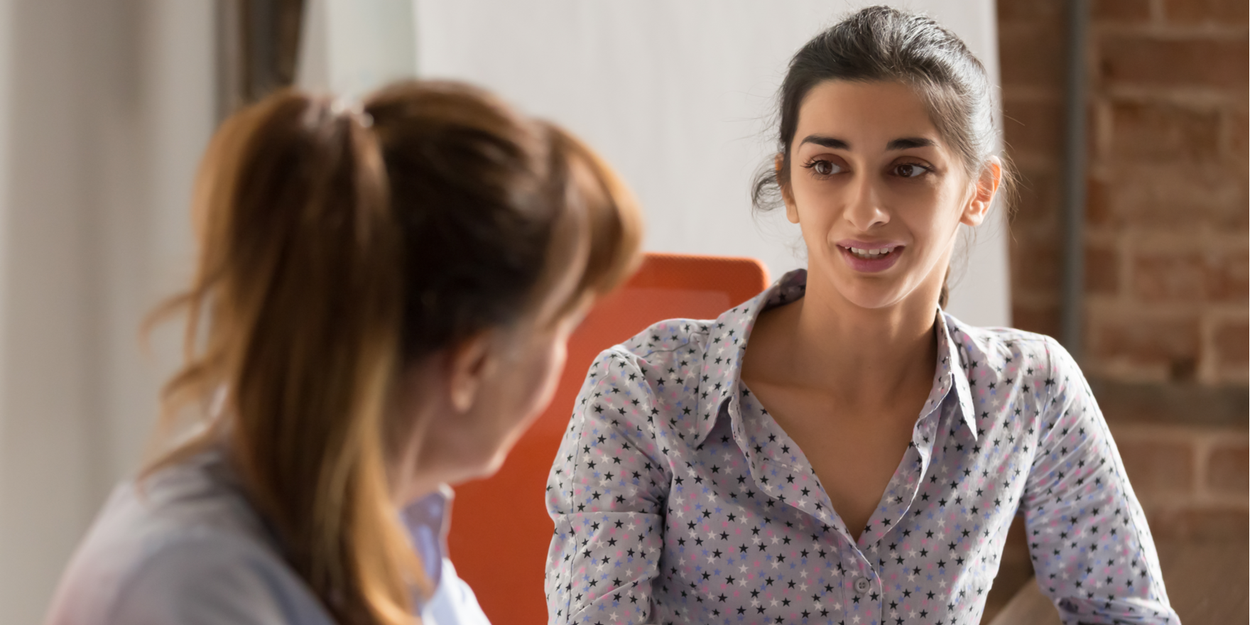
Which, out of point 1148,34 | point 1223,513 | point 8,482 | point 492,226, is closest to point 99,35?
point 8,482

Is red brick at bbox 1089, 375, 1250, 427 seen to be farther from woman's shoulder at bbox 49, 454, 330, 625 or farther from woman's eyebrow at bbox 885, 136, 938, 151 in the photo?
woman's shoulder at bbox 49, 454, 330, 625

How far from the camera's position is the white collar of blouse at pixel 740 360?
0.93 m

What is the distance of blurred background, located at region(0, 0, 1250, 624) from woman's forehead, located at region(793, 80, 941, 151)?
0.34m

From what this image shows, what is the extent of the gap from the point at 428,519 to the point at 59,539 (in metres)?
0.86

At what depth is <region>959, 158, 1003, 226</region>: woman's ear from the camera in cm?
99

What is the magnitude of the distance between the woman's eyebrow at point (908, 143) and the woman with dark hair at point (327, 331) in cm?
47

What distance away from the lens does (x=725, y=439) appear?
0.93 m

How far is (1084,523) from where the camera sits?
966 mm

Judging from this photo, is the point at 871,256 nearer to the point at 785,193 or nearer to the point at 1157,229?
the point at 785,193

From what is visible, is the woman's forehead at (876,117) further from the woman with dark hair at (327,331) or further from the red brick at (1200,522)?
the red brick at (1200,522)

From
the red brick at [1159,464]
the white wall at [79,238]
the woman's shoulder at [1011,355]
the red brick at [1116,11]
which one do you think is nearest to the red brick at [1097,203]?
the red brick at [1116,11]

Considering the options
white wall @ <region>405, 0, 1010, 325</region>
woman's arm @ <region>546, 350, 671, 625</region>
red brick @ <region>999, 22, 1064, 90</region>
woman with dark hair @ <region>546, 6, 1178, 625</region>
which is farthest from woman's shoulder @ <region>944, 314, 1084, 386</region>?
red brick @ <region>999, 22, 1064, 90</region>

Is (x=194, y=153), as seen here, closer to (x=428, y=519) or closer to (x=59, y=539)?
(x=59, y=539)

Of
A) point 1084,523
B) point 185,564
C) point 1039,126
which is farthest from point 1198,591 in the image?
point 185,564
